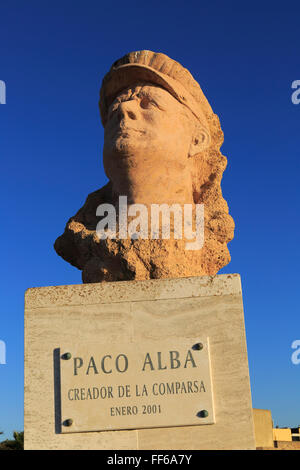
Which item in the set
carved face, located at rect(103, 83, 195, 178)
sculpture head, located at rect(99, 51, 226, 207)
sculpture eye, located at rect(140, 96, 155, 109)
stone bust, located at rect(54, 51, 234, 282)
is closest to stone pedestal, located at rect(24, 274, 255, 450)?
stone bust, located at rect(54, 51, 234, 282)

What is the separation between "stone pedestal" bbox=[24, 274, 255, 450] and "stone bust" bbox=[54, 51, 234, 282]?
81 cm

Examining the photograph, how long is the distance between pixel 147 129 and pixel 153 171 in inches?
18.8

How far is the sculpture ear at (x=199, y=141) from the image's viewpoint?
6.88 meters

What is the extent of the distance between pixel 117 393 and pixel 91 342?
488mm

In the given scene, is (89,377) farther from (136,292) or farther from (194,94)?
(194,94)

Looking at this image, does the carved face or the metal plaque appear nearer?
the metal plaque

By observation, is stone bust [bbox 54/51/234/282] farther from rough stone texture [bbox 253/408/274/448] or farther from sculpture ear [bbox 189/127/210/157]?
rough stone texture [bbox 253/408/274/448]

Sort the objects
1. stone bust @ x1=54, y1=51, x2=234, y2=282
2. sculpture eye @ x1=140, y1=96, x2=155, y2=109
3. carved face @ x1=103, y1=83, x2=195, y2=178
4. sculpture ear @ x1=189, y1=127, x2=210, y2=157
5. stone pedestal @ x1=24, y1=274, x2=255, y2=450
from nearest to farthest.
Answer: stone pedestal @ x1=24, y1=274, x2=255, y2=450
stone bust @ x1=54, y1=51, x2=234, y2=282
carved face @ x1=103, y1=83, x2=195, y2=178
sculpture eye @ x1=140, y1=96, x2=155, y2=109
sculpture ear @ x1=189, y1=127, x2=210, y2=157

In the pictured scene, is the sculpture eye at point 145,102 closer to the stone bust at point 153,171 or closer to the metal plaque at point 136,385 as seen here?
the stone bust at point 153,171

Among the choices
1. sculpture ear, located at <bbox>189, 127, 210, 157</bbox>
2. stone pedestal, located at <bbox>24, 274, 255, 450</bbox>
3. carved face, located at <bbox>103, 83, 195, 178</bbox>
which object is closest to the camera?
stone pedestal, located at <bbox>24, 274, 255, 450</bbox>

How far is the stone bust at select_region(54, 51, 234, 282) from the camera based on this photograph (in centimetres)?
595

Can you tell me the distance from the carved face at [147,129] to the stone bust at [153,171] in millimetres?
11

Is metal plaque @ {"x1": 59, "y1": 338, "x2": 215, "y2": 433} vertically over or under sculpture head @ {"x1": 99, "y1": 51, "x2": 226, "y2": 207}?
under
